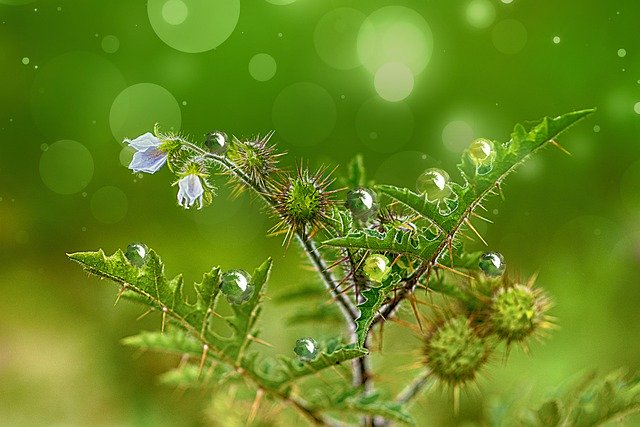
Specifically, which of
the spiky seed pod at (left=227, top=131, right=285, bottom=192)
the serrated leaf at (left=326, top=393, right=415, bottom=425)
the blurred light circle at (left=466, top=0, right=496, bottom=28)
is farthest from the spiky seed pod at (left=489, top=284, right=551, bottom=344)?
the blurred light circle at (left=466, top=0, right=496, bottom=28)

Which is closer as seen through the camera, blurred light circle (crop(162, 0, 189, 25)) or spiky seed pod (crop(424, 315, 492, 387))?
spiky seed pod (crop(424, 315, 492, 387))

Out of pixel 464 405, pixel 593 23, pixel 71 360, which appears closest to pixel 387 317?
pixel 464 405

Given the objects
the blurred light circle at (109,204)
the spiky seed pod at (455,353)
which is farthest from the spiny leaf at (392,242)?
the blurred light circle at (109,204)

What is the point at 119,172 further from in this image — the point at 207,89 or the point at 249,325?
the point at 249,325

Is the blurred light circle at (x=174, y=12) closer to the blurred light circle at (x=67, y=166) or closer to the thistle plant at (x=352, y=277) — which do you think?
the blurred light circle at (x=67, y=166)

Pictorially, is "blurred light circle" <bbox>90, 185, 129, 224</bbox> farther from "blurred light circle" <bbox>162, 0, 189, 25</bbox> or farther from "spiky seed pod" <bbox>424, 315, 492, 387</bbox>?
"spiky seed pod" <bbox>424, 315, 492, 387</bbox>
